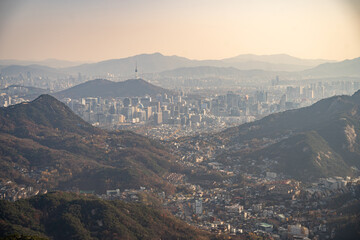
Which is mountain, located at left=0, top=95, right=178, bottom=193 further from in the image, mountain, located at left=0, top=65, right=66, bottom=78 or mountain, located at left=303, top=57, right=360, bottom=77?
mountain, located at left=303, top=57, right=360, bottom=77

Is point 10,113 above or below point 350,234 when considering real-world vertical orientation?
above

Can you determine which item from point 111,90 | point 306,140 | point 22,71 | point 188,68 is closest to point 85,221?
point 306,140

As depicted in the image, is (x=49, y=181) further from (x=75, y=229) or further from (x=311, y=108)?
(x=311, y=108)

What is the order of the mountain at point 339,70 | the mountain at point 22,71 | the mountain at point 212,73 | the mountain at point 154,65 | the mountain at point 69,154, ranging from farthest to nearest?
the mountain at point 154,65, the mountain at point 212,73, the mountain at point 339,70, the mountain at point 22,71, the mountain at point 69,154

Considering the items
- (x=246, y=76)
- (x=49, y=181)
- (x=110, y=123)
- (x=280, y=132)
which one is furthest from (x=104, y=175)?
(x=246, y=76)

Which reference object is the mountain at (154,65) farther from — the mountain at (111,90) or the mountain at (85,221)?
the mountain at (85,221)

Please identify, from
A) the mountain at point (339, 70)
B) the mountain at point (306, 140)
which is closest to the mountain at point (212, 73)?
the mountain at point (339, 70)
